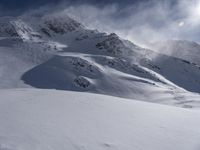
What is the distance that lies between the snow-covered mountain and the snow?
140 ft

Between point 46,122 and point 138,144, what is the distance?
2.76 metres

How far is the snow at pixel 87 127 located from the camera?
27.7 ft

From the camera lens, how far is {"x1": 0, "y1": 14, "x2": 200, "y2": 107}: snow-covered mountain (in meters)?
91.3

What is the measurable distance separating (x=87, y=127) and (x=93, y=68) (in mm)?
100451

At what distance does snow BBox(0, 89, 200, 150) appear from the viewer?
8430 millimetres

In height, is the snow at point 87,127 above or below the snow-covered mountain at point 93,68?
below

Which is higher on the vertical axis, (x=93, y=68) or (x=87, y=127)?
(x=93, y=68)

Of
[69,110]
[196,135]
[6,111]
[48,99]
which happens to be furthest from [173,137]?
[48,99]

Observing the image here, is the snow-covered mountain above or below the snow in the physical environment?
above

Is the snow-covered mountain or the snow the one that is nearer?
the snow

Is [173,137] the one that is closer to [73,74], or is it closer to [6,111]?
[6,111]

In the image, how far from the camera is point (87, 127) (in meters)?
10.2

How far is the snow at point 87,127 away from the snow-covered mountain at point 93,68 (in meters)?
42.7

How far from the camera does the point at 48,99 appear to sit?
15.0m
